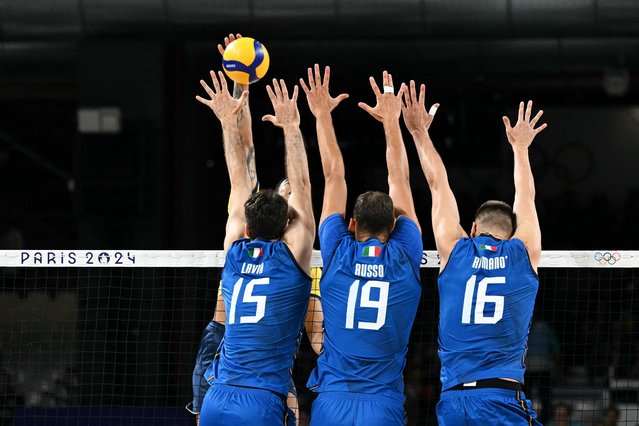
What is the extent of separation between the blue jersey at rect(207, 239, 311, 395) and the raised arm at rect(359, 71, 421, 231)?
892 millimetres

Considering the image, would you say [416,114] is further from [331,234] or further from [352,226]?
[331,234]

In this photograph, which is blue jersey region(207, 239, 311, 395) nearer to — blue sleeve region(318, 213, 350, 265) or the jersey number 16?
blue sleeve region(318, 213, 350, 265)

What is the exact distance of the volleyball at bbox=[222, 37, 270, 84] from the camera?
7902 mm

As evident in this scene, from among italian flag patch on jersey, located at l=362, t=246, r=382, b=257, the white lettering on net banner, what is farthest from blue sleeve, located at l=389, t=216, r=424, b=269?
the white lettering on net banner

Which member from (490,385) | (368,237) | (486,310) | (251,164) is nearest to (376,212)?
(368,237)

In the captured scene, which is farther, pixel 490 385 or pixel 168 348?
pixel 168 348

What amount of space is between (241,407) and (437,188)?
2138 millimetres

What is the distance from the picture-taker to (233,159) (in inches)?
282

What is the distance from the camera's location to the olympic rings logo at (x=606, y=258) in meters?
8.23

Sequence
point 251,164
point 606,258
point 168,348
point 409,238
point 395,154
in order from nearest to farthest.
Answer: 1. point 409,238
2. point 395,154
3. point 251,164
4. point 606,258
5. point 168,348

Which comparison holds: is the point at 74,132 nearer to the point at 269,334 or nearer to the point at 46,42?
the point at 46,42

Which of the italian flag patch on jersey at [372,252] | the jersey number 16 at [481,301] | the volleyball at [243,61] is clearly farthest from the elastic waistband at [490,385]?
the volleyball at [243,61]

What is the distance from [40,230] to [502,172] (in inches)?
260

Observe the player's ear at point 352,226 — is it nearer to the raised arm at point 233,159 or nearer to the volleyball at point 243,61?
the raised arm at point 233,159
